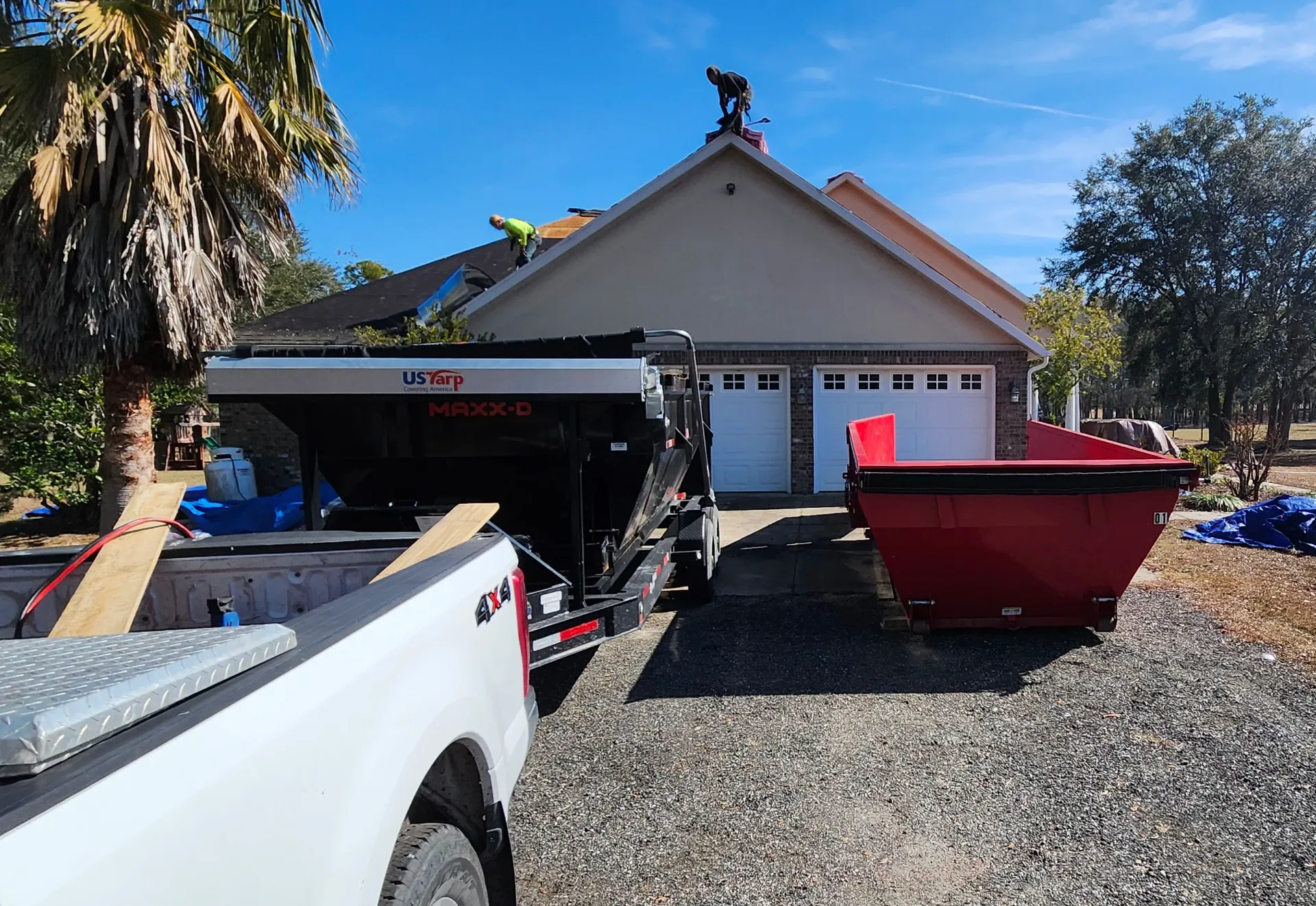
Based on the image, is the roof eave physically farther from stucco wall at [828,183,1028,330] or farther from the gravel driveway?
the gravel driveway

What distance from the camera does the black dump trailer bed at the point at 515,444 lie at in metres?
4.25

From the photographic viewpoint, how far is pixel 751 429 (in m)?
14.6

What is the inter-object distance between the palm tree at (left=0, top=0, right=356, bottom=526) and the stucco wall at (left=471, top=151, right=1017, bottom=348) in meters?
6.21

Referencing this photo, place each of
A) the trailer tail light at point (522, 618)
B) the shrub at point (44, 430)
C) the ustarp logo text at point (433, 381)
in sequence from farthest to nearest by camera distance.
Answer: the shrub at point (44, 430) < the ustarp logo text at point (433, 381) < the trailer tail light at point (522, 618)

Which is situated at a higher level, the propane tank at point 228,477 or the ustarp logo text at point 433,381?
the ustarp logo text at point 433,381

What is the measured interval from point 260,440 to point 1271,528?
49.9ft

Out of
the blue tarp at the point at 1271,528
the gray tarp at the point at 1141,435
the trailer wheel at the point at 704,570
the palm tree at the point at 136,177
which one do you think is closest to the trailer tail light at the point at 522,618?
the trailer wheel at the point at 704,570

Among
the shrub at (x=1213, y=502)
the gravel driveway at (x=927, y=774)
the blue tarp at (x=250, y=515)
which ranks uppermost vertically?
the blue tarp at (x=250, y=515)

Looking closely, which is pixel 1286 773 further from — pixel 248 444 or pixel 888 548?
pixel 248 444

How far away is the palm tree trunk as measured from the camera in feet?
27.1

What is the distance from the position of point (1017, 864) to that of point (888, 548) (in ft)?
8.77

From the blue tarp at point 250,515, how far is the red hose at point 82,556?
813 centimetres

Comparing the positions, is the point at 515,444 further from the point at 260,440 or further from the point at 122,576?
the point at 260,440

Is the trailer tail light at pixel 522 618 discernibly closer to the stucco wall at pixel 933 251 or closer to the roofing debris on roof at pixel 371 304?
the roofing debris on roof at pixel 371 304
